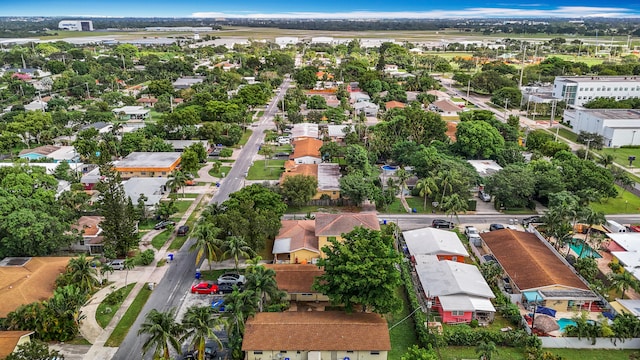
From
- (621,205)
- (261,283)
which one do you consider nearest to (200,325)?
(261,283)

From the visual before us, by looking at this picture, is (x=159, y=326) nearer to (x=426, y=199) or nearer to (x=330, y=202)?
(x=330, y=202)

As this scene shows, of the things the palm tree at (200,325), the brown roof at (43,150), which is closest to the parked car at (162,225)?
the palm tree at (200,325)

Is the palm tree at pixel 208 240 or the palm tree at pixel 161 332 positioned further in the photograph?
the palm tree at pixel 208 240

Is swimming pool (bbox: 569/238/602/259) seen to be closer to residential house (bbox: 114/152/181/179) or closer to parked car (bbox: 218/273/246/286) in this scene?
parked car (bbox: 218/273/246/286)

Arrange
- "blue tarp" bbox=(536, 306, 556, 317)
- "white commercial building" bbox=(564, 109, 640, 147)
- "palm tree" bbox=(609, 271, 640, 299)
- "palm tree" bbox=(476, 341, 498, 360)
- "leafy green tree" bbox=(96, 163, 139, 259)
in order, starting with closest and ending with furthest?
"palm tree" bbox=(476, 341, 498, 360) < "blue tarp" bbox=(536, 306, 556, 317) < "palm tree" bbox=(609, 271, 640, 299) < "leafy green tree" bbox=(96, 163, 139, 259) < "white commercial building" bbox=(564, 109, 640, 147)

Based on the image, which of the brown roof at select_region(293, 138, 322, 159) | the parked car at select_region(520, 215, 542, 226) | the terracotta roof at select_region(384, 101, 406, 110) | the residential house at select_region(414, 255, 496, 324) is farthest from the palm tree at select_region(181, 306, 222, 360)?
the terracotta roof at select_region(384, 101, 406, 110)

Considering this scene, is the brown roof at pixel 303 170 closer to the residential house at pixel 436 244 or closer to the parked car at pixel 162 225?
the parked car at pixel 162 225

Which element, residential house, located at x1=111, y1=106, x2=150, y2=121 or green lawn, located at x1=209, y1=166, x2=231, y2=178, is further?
residential house, located at x1=111, y1=106, x2=150, y2=121

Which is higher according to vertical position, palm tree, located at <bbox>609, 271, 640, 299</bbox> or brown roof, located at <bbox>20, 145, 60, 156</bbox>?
brown roof, located at <bbox>20, 145, 60, 156</bbox>
